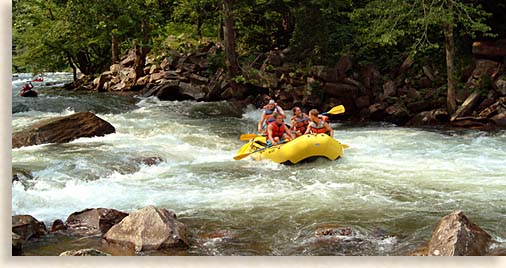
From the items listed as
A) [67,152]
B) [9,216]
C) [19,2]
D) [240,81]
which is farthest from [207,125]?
[9,216]

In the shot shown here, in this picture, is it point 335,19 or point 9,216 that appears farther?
point 335,19

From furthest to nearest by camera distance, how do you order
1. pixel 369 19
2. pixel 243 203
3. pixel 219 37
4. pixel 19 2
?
pixel 219 37 → pixel 369 19 → pixel 19 2 → pixel 243 203

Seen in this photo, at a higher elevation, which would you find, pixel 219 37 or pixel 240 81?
pixel 219 37

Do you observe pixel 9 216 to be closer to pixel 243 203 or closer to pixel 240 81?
pixel 243 203

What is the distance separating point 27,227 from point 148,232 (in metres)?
0.88

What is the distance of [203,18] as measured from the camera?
10.5m

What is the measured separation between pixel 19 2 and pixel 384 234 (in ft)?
11.8

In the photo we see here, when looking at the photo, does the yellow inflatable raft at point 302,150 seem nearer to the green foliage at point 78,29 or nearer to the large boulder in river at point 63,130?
the large boulder in river at point 63,130

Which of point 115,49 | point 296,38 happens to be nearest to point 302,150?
point 296,38

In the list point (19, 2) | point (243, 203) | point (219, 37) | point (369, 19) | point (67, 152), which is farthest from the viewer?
point (219, 37)

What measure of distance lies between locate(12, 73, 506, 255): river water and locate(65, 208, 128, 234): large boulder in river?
207mm

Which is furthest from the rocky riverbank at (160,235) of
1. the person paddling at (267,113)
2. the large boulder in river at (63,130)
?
the person paddling at (267,113)

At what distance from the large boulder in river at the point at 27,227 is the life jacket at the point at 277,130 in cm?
304

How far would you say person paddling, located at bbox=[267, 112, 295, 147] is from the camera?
6.65 m
